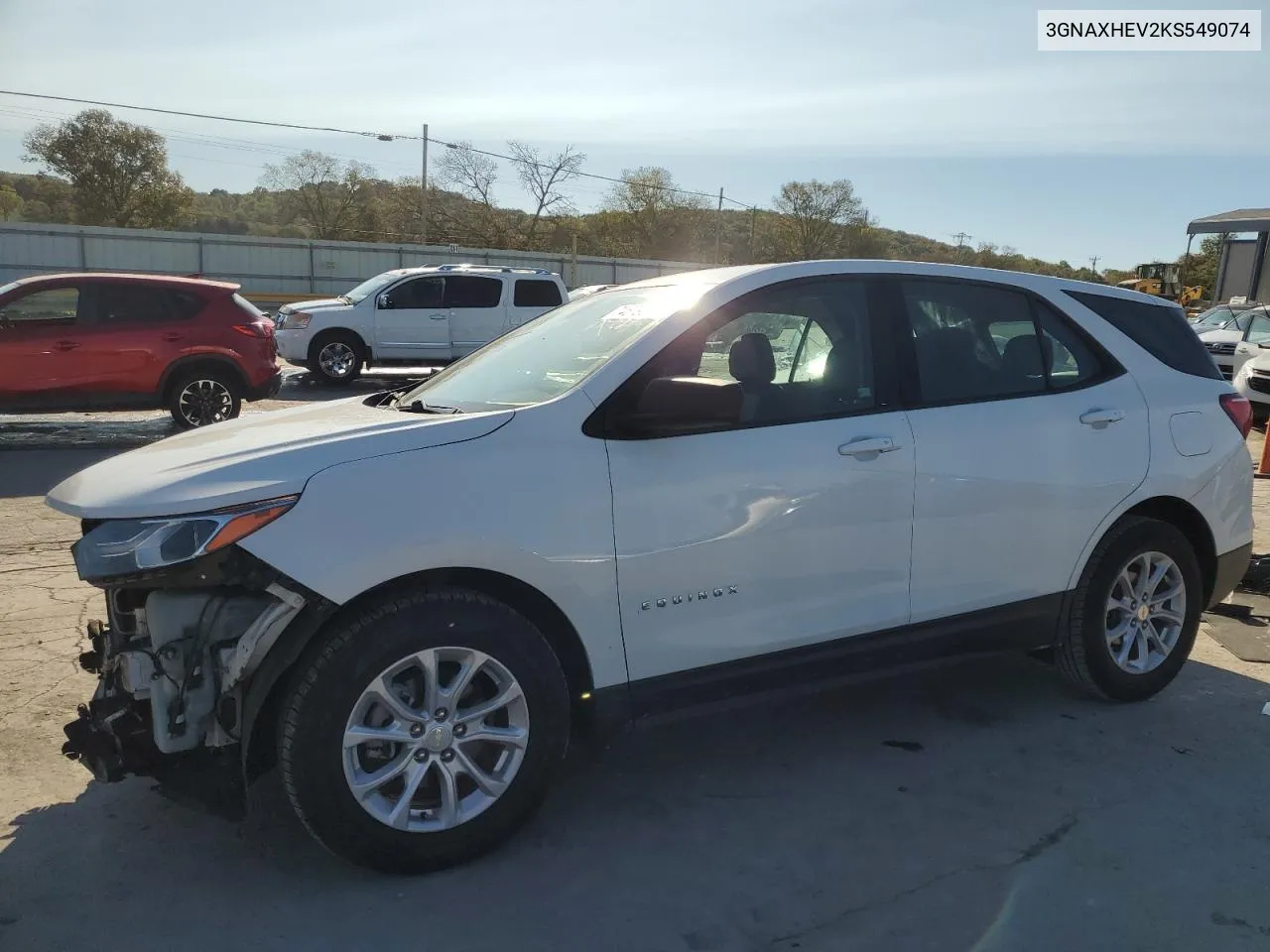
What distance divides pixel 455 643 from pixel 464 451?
553mm

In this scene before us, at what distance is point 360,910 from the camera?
2775mm

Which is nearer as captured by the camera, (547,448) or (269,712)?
(269,712)

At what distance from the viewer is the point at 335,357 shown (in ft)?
56.3

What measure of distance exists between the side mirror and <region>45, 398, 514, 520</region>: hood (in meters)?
0.39

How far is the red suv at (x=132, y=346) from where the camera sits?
10.7 metres

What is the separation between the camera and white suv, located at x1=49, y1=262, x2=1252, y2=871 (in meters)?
2.75

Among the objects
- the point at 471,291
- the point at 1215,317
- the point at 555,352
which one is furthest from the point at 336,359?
the point at 1215,317

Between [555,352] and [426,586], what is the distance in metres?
1.18

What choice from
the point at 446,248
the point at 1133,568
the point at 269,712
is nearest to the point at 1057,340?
the point at 1133,568

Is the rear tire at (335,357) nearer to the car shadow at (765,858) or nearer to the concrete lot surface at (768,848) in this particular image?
the concrete lot surface at (768,848)

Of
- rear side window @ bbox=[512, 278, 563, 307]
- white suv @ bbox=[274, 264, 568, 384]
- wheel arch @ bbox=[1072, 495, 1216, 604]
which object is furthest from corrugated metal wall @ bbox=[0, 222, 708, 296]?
wheel arch @ bbox=[1072, 495, 1216, 604]

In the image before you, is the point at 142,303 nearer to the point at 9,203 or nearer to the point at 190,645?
the point at 190,645

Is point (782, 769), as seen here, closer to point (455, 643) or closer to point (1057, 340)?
point (455, 643)

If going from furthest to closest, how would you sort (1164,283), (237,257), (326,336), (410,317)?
1. (1164,283)
2. (237,257)
3. (410,317)
4. (326,336)
